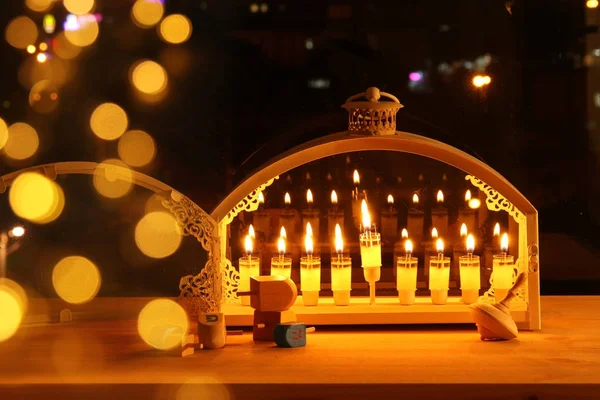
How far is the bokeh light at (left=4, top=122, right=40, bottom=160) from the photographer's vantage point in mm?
1724

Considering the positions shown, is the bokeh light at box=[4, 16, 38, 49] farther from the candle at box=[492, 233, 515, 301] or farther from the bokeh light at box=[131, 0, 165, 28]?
the candle at box=[492, 233, 515, 301]

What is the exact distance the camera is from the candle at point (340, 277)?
1.42 meters

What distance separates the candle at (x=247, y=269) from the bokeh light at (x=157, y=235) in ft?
1.07

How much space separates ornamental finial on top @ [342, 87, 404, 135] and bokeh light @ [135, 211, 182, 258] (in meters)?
0.52

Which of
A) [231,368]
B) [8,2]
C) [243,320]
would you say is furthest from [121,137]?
[231,368]

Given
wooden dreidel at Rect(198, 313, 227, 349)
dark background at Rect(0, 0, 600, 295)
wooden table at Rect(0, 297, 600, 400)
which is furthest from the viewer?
dark background at Rect(0, 0, 600, 295)

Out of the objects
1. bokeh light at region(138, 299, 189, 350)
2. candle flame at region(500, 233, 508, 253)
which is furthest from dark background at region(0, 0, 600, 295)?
candle flame at region(500, 233, 508, 253)

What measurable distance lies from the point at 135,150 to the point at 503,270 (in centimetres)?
77

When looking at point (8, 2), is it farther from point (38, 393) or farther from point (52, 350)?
point (38, 393)

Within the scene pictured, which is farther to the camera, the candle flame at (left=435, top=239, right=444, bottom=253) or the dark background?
the dark background

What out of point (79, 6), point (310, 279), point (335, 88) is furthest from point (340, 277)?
point (79, 6)

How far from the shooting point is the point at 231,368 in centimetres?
120

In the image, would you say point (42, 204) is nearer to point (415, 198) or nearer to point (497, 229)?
point (415, 198)

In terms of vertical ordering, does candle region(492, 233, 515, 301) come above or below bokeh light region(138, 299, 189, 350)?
above
